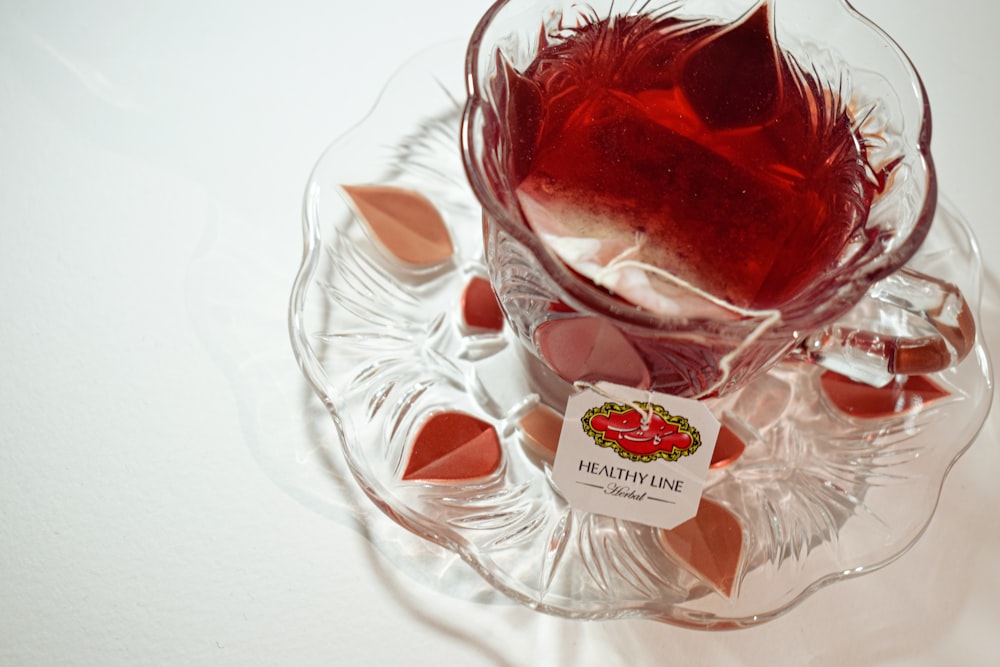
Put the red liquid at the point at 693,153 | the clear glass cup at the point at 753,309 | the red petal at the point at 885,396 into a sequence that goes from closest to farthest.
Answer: the clear glass cup at the point at 753,309, the red liquid at the point at 693,153, the red petal at the point at 885,396

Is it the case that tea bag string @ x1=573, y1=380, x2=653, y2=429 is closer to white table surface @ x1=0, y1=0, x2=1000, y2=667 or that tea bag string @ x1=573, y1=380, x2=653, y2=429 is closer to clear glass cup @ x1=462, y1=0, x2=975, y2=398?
clear glass cup @ x1=462, y1=0, x2=975, y2=398

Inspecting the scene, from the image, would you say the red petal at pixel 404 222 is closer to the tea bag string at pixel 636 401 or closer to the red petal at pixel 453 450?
the red petal at pixel 453 450

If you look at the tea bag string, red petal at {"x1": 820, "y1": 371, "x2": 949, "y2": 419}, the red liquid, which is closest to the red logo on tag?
the tea bag string

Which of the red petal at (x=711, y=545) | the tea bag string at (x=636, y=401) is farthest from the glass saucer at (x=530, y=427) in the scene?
the tea bag string at (x=636, y=401)

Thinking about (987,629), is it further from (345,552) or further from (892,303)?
(345,552)

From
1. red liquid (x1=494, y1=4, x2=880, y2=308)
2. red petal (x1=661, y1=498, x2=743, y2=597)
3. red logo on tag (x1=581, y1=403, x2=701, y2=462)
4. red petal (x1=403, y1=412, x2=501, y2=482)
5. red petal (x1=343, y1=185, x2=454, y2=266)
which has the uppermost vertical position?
red liquid (x1=494, y1=4, x2=880, y2=308)

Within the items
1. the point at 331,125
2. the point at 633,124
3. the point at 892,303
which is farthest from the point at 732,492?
the point at 331,125

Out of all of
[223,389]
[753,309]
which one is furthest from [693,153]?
[223,389]
